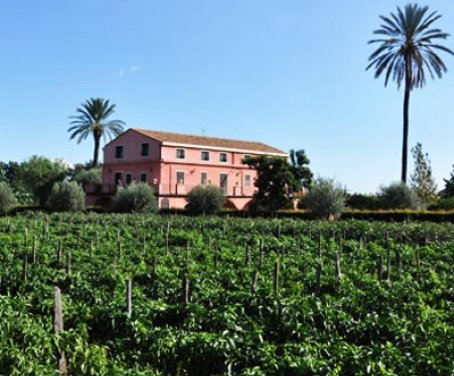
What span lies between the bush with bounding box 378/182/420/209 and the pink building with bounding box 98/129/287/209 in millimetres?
17714

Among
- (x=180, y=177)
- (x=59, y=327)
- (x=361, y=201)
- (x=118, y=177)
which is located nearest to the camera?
(x=59, y=327)

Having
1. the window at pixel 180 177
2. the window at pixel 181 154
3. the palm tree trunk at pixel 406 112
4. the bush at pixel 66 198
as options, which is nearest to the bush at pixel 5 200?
the bush at pixel 66 198

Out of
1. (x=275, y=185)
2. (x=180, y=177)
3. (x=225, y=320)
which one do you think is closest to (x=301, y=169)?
(x=275, y=185)

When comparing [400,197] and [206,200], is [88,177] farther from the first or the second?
[400,197]

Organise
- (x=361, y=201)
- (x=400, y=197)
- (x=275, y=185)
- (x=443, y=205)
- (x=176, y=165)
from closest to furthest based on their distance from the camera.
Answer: (x=400, y=197) → (x=443, y=205) → (x=275, y=185) → (x=361, y=201) → (x=176, y=165)

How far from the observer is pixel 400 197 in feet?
118

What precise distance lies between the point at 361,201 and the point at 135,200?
59.4 ft

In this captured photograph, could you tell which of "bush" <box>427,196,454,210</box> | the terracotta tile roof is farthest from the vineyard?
the terracotta tile roof

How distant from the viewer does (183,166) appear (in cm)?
4984

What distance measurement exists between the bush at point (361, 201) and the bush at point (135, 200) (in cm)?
1554

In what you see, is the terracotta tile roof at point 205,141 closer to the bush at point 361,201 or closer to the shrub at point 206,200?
the shrub at point 206,200

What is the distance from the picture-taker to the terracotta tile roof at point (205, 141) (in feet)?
164

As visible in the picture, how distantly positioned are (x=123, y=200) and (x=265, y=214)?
10.8 meters

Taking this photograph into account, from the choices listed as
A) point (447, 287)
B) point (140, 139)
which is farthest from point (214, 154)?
point (447, 287)
